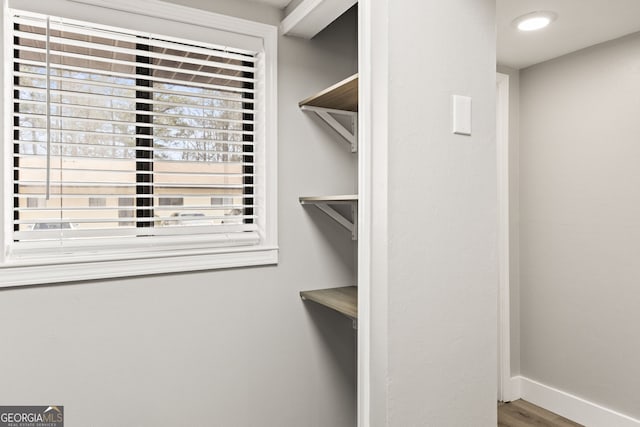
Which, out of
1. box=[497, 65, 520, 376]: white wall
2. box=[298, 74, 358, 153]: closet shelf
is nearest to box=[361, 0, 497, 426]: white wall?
box=[298, 74, 358, 153]: closet shelf

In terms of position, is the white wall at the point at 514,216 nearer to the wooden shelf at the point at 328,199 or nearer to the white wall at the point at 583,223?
the white wall at the point at 583,223

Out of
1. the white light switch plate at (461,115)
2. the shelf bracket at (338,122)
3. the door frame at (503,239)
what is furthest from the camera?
the door frame at (503,239)

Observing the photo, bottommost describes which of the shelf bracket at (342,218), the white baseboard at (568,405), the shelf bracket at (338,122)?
the white baseboard at (568,405)

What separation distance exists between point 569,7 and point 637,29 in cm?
54

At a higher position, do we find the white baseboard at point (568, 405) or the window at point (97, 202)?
the window at point (97, 202)

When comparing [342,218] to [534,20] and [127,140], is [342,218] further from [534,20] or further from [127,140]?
[534,20]

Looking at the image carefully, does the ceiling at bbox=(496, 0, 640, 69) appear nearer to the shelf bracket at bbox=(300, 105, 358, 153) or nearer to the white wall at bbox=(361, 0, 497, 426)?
the white wall at bbox=(361, 0, 497, 426)

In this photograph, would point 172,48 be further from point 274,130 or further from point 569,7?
point 569,7

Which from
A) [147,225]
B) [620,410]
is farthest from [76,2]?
[620,410]

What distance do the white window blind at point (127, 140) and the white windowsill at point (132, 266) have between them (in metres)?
0.06

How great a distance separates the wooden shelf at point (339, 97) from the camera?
1.63 m

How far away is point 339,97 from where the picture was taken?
1833mm

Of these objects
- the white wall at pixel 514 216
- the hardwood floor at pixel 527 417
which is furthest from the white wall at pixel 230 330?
the white wall at pixel 514 216

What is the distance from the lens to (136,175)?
1768mm
